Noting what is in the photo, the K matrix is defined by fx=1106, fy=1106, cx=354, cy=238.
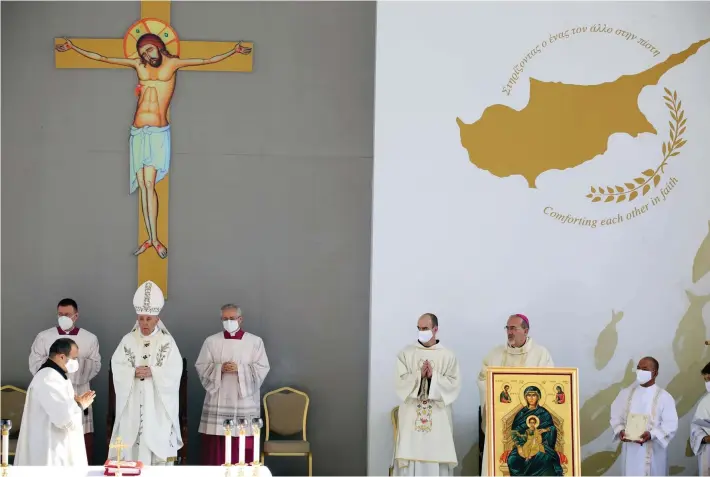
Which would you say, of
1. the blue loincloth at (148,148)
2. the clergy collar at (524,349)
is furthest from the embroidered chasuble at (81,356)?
the clergy collar at (524,349)

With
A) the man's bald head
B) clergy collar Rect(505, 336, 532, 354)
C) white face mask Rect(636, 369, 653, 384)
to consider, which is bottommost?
white face mask Rect(636, 369, 653, 384)

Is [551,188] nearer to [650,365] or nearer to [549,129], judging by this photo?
[549,129]

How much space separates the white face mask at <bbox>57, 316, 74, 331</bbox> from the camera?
1028 cm

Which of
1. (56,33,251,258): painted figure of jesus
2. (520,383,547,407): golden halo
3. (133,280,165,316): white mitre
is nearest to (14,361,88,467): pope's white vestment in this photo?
(133,280,165,316): white mitre

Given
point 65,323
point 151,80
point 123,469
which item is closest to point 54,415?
point 123,469

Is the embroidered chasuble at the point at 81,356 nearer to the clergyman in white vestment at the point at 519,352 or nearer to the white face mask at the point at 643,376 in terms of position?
the clergyman in white vestment at the point at 519,352

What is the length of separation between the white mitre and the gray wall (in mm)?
754

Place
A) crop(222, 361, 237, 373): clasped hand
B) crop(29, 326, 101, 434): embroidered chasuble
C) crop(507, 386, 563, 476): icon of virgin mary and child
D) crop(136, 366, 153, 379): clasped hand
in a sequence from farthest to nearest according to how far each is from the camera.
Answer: crop(29, 326, 101, 434): embroidered chasuble
crop(222, 361, 237, 373): clasped hand
crop(136, 366, 153, 379): clasped hand
crop(507, 386, 563, 476): icon of virgin mary and child

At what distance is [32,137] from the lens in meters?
10.9

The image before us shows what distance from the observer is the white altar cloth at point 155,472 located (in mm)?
7031

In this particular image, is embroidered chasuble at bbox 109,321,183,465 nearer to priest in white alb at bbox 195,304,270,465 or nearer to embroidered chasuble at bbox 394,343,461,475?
priest in white alb at bbox 195,304,270,465

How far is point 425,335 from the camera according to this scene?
381 inches

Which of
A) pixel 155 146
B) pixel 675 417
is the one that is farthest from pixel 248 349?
pixel 675 417

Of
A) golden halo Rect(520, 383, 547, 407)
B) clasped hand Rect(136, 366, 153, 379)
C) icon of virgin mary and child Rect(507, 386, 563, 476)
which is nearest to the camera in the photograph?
icon of virgin mary and child Rect(507, 386, 563, 476)
